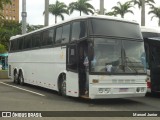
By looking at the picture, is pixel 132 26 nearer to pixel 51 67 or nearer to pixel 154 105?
pixel 154 105

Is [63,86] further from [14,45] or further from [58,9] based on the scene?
[58,9]

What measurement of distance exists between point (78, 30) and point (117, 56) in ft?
6.09

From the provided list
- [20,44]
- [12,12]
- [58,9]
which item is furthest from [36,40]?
[12,12]

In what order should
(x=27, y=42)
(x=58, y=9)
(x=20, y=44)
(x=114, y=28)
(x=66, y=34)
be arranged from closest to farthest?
(x=114, y=28)
(x=66, y=34)
(x=27, y=42)
(x=20, y=44)
(x=58, y=9)

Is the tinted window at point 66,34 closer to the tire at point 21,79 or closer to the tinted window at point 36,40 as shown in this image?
the tinted window at point 36,40

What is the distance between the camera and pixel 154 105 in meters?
14.5

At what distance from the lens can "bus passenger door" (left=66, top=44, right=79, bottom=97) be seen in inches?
573

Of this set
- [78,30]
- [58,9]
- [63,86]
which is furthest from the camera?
[58,9]

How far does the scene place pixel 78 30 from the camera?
1470 centimetres

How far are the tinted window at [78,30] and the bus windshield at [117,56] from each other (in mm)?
743

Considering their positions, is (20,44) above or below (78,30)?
below

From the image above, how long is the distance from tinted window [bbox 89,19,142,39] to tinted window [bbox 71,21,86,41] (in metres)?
0.34

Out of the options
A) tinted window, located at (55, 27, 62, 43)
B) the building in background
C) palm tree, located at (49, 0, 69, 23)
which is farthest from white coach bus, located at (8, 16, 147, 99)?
the building in background

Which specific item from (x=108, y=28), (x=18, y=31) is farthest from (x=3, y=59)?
(x=108, y=28)
